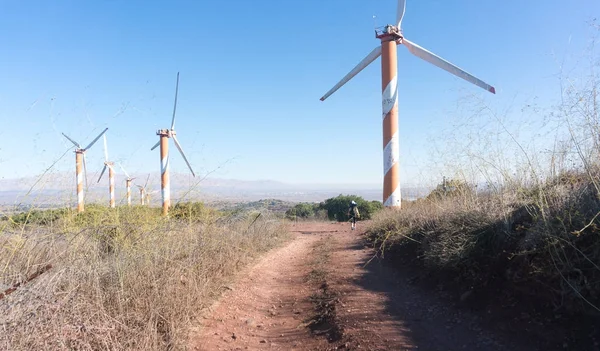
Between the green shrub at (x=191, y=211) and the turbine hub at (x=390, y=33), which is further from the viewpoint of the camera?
the turbine hub at (x=390, y=33)

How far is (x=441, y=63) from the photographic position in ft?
55.1

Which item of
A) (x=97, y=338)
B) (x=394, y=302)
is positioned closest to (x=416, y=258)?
(x=394, y=302)

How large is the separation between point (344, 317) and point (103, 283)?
316cm

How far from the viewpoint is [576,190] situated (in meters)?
4.73

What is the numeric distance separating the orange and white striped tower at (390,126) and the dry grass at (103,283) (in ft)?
37.0

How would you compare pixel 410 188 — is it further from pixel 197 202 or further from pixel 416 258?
pixel 197 202

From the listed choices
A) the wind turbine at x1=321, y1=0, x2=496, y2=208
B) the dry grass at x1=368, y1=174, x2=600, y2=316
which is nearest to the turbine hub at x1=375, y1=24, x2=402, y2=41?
the wind turbine at x1=321, y1=0, x2=496, y2=208

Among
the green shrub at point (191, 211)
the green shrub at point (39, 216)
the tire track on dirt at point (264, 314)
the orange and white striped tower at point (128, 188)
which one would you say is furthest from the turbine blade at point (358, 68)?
the green shrub at point (39, 216)

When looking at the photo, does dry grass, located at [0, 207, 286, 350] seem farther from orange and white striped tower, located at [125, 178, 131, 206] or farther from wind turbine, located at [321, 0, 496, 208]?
wind turbine, located at [321, 0, 496, 208]

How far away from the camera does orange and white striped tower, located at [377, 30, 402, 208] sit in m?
16.3

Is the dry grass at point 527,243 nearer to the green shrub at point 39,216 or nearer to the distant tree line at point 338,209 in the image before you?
the green shrub at point 39,216

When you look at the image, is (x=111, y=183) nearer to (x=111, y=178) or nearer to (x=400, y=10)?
(x=111, y=178)

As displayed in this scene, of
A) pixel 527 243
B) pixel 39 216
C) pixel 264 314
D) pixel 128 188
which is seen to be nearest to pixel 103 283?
pixel 39 216

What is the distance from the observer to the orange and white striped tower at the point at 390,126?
641 inches
